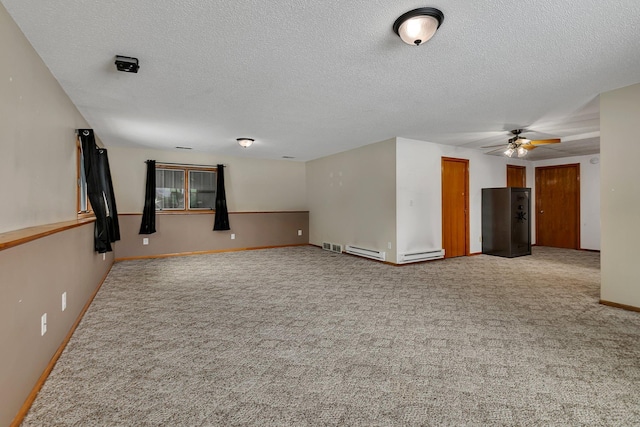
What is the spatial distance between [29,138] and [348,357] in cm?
275

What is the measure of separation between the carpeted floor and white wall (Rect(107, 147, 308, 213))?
2944 millimetres

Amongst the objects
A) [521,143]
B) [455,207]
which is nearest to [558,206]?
[455,207]

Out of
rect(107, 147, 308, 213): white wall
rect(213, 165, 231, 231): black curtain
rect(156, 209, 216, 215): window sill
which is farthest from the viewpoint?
rect(213, 165, 231, 231): black curtain

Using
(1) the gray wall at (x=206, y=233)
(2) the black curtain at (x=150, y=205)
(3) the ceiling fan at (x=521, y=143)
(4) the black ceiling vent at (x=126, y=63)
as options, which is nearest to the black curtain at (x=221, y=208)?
(1) the gray wall at (x=206, y=233)

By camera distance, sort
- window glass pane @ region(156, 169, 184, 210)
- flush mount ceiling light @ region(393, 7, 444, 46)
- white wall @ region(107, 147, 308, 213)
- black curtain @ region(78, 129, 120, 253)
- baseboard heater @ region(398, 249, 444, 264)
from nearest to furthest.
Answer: flush mount ceiling light @ region(393, 7, 444, 46)
black curtain @ region(78, 129, 120, 253)
baseboard heater @ region(398, 249, 444, 264)
white wall @ region(107, 147, 308, 213)
window glass pane @ region(156, 169, 184, 210)

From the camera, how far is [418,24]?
75.6 inches

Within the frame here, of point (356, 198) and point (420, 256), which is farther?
point (356, 198)

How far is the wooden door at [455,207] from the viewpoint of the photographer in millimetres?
6055

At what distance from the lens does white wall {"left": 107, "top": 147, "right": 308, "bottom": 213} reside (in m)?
6.36

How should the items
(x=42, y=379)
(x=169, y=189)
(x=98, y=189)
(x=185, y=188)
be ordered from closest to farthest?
(x=42, y=379) → (x=98, y=189) → (x=169, y=189) → (x=185, y=188)

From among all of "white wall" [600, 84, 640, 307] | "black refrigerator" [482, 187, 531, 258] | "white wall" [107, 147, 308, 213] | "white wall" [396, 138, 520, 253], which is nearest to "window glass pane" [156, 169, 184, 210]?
"white wall" [107, 147, 308, 213]

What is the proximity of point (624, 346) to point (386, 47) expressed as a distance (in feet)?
9.45

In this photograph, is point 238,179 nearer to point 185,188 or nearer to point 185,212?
point 185,188

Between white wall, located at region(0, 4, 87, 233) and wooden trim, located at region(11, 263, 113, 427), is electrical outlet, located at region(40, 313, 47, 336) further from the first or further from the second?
white wall, located at region(0, 4, 87, 233)
